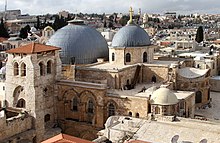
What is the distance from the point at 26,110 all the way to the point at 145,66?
10.2 metres

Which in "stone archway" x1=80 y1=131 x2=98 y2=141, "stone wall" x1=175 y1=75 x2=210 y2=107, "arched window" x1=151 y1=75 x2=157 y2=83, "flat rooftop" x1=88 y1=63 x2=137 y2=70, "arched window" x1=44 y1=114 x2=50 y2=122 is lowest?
"stone archway" x1=80 y1=131 x2=98 y2=141

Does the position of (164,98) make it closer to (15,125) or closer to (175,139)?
(175,139)

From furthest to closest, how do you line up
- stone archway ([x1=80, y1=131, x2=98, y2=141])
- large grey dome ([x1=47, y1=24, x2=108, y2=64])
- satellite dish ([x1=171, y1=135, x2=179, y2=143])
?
large grey dome ([x1=47, y1=24, x2=108, y2=64]) → stone archway ([x1=80, y1=131, x2=98, y2=141]) → satellite dish ([x1=171, y1=135, x2=179, y2=143])

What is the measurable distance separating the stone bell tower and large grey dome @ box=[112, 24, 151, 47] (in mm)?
6011

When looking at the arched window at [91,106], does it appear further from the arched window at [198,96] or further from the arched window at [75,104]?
the arched window at [198,96]

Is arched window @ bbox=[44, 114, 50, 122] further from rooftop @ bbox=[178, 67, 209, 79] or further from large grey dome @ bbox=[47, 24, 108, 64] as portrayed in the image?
rooftop @ bbox=[178, 67, 209, 79]

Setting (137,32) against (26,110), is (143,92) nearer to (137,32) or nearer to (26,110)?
(137,32)

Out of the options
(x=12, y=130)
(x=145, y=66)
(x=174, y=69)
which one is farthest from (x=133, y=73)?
(x=12, y=130)

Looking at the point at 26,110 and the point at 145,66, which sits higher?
the point at 145,66

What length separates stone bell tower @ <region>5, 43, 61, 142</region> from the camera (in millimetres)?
23797

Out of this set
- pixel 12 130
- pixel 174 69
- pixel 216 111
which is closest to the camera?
pixel 12 130

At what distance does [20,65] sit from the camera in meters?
24.3

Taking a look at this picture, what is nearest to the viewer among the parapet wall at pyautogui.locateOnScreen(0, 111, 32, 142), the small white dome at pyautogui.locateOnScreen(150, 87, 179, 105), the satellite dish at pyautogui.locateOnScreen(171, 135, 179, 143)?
the satellite dish at pyautogui.locateOnScreen(171, 135, 179, 143)

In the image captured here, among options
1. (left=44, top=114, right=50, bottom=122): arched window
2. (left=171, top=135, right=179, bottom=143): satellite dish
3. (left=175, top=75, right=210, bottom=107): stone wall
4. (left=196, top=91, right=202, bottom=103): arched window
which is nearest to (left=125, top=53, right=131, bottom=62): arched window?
(left=175, top=75, right=210, bottom=107): stone wall
